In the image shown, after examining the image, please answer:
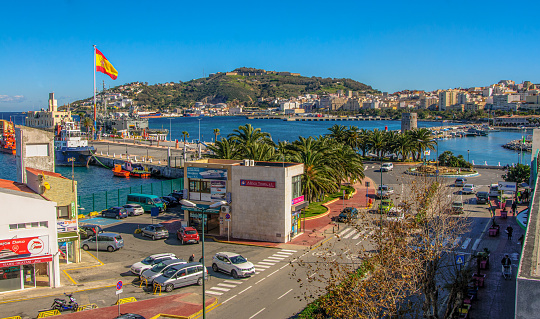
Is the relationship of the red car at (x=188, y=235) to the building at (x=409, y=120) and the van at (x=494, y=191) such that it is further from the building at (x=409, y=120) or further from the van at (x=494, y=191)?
the building at (x=409, y=120)

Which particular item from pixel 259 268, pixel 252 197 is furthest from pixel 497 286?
pixel 252 197

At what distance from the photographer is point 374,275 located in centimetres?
1342

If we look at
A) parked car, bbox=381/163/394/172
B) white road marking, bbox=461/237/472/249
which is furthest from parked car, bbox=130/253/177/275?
parked car, bbox=381/163/394/172

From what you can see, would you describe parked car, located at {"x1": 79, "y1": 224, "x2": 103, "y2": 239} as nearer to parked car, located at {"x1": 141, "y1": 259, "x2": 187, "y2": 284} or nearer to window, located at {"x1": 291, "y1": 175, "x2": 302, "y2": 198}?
parked car, located at {"x1": 141, "y1": 259, "x2": 187, "y2": 284}

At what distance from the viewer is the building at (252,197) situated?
2599cm

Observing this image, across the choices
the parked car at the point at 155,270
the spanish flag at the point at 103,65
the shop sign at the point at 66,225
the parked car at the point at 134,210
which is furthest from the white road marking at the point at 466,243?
the spanish flag at the point at 103,65

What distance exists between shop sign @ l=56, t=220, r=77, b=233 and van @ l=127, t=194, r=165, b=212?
1219 centimetres

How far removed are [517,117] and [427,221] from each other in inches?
8084

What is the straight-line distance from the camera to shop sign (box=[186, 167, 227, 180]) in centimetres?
2733

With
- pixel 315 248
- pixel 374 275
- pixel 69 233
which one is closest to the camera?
pixel 374 275

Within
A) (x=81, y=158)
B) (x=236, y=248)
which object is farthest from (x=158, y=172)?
(x=236, y=248)

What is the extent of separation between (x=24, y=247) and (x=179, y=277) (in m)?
6.41

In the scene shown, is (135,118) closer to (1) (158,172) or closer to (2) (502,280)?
(1) (158,172)

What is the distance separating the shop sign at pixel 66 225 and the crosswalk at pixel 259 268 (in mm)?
8042
